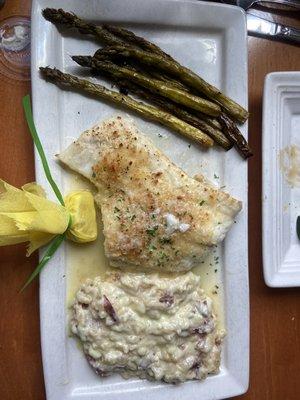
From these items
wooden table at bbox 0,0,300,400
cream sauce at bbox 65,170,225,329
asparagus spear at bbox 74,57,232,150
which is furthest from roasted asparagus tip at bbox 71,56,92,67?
cream sauce at bbox 65,170,225,329

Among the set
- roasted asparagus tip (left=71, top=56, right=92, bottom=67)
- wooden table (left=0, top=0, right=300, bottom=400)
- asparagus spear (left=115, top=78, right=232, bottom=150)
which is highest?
roasted asparagus tip (left=71, top=56, right=92, bottom=67)

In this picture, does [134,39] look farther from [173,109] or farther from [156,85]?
[173,109]

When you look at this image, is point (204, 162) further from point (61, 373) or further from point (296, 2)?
point (61, 373)

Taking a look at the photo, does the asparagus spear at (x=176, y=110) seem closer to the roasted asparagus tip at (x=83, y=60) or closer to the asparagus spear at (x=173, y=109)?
the asparagus spear at (x=173, y=109)

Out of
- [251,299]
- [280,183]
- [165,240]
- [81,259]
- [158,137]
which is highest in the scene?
[158,137]

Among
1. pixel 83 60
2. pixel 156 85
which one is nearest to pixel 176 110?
pixel 156 85

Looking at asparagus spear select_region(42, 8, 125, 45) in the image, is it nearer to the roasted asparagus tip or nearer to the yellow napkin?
the roasted asparagus tip

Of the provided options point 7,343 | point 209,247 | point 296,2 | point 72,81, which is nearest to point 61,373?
point 7,343
